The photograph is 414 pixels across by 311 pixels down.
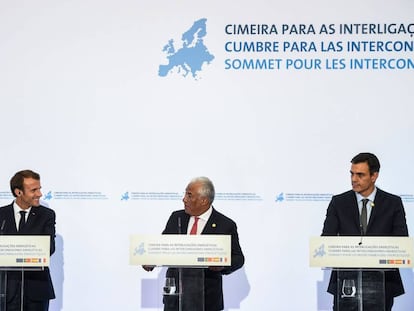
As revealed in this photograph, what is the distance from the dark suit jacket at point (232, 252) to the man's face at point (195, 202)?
7 centimetres

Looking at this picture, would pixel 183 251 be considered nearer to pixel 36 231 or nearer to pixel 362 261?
pixel 362 261

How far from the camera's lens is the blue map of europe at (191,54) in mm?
7062

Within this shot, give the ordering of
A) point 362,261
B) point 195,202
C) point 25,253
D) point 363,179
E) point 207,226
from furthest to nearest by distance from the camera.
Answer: point 363,179
point 195,202
point 207,226
point 25,253
point 362,261

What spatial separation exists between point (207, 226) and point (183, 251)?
0.57 meters

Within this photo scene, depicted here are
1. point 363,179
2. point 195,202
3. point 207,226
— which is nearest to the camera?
point 207,226

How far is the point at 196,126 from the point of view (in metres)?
7.05

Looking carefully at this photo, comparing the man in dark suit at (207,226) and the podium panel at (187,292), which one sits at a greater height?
the man in dark suit at (207,226)

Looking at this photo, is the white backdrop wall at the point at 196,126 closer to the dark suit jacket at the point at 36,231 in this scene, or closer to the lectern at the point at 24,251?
the dark suit jacket at the point at 36,231

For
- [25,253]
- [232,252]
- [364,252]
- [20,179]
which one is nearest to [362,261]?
[364,252]

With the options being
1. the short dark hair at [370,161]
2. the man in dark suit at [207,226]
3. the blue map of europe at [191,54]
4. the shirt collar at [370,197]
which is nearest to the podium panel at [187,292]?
the man in dark suit at [207,226]

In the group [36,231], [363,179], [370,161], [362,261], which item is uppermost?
[370,161]

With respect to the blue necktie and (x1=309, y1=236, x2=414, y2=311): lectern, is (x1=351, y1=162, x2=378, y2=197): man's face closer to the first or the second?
(x1=309, y1=236, x2=414, y2=311): lectern

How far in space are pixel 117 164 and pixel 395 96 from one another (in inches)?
101

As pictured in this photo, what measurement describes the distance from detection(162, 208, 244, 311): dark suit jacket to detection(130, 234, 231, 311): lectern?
0.30 meters
